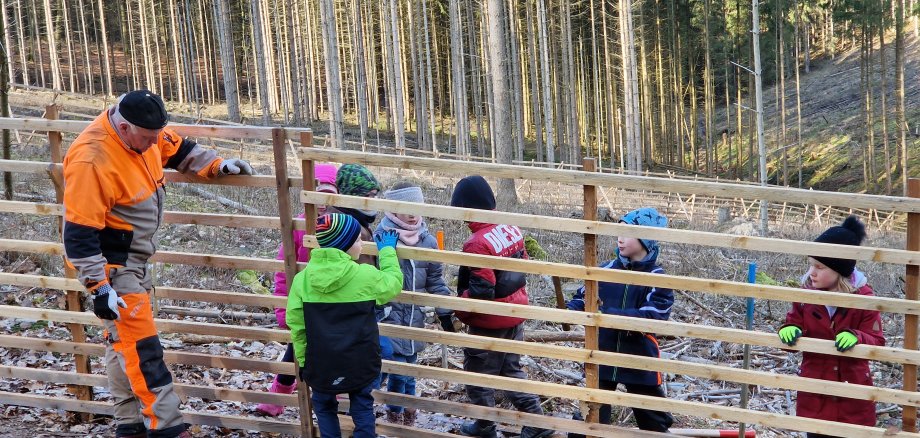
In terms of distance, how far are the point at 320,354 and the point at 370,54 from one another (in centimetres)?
3884

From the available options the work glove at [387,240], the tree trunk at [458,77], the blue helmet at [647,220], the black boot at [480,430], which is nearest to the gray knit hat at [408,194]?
the work glove at [387,240]

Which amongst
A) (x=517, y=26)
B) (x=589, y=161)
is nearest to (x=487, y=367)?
(x=589, y=161)

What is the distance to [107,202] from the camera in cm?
414

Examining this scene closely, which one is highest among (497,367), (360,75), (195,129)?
(360,75)

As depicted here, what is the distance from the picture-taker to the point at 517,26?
128 ft

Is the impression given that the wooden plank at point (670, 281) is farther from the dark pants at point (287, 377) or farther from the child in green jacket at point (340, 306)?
the dark pants at point (287, 377)

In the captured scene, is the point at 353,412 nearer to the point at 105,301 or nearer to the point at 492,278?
the point at 492,278

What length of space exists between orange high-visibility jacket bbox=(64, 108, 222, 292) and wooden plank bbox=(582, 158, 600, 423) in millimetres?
2487

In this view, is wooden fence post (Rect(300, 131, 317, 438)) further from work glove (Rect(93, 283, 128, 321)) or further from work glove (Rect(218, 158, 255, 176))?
work glove (Rect(93, 283, 128, 321))

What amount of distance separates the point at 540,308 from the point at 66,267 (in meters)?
3.18

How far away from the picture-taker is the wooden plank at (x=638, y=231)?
396 centimetres

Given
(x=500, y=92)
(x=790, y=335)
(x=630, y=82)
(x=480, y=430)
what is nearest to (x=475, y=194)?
(x=480, y=430)

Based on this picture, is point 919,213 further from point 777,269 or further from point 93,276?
point 777,269

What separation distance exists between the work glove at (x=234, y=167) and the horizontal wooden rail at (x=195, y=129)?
164mm
